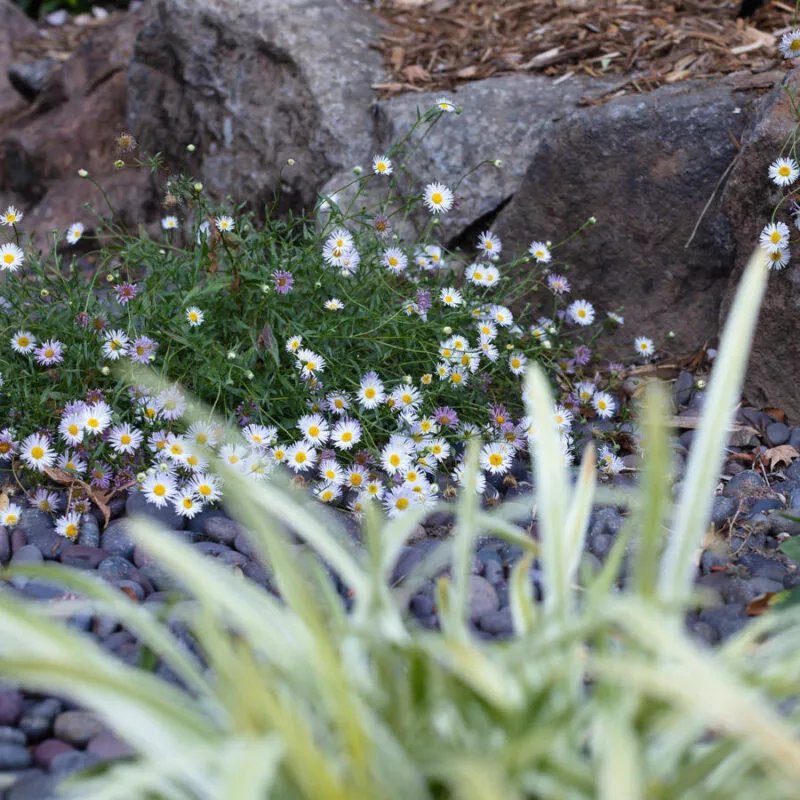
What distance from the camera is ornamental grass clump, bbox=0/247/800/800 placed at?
0.86 meters

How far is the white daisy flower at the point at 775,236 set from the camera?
236 centimetres

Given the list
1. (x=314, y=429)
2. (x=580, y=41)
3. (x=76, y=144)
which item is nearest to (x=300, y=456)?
(x=314, y=429)

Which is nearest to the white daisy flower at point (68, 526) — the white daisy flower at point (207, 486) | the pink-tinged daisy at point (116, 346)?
the white daisy flower at point (207, 486)

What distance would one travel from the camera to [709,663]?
85cm

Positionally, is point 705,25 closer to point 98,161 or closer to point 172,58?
point 172,58

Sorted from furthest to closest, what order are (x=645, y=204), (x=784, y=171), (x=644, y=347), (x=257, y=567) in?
(x=645, y=204), (x=644, y=347), (x=784, y=171), (x=257, y=567)

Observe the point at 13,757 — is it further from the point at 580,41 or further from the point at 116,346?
the point at 580,41

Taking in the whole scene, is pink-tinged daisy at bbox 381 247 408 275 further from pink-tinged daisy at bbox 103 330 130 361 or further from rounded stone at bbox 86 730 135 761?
rounded stone at bbox 86 730 135 761

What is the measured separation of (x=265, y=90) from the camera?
3.50m

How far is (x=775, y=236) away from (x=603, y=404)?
1.99 feet

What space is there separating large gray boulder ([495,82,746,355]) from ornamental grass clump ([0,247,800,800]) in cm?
178

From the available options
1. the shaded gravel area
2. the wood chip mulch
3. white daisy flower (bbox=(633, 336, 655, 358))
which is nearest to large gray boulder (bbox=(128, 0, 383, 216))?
the wood chip mulch

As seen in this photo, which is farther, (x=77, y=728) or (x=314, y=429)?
(x=314, y=429)

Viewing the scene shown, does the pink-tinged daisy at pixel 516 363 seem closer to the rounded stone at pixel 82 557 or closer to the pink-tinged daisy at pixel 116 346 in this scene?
the pink-tinged daisy at pixel 116 346
